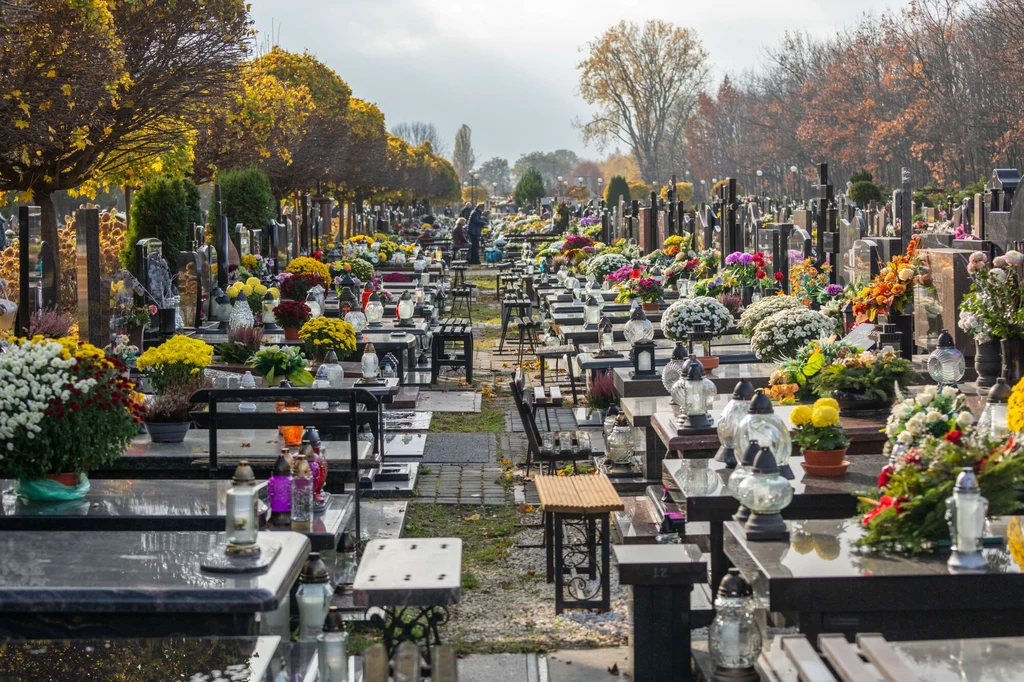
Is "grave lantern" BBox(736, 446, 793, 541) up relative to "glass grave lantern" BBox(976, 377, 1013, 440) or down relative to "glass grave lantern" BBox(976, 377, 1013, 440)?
down

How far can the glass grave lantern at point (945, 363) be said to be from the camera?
10047 mm

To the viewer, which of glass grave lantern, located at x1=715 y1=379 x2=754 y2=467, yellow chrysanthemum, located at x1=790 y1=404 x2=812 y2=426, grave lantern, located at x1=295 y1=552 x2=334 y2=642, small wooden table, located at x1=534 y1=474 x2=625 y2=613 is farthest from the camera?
small wooden table, located at x1=534 y1=474 x2=625 y2=613

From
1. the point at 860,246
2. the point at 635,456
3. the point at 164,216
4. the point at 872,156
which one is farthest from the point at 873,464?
the point at 872,156

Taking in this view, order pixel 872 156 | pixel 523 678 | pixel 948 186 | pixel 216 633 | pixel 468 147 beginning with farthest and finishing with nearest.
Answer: pixel 468 147, pixel 872 156, pixel 948 186, pixel 523 678, pixel 216 633

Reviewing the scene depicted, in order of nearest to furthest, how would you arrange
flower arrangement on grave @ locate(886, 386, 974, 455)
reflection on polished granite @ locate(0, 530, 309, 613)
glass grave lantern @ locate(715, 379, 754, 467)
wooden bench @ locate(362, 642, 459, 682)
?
wooden bench @ locate(362, 642, 459, 682), reflection on polished granite @ locate(0, 530, 309, 613), flower arrangement on grave @ locate(886, 386, 974, 455), glass grave lantern @ locate(715, 379, 754, 467)

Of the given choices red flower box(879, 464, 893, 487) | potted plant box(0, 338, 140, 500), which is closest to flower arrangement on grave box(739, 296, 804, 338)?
red flower box(879, 464, 893, 487)

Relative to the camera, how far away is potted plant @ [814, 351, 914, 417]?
948 cm

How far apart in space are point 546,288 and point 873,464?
1938 cm

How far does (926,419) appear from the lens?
6.83m

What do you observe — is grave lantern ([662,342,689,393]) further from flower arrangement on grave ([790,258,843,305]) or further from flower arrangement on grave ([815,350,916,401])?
flower arrangement on grave ([790,258,843,305])

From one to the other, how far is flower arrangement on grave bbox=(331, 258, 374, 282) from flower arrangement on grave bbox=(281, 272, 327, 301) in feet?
10.5

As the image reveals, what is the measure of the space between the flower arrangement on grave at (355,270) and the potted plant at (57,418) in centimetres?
1587

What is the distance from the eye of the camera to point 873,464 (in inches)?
323

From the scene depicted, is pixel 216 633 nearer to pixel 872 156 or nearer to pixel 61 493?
pixel 61 493
